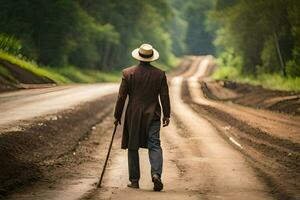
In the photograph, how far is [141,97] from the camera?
365 inches

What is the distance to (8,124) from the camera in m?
15.4

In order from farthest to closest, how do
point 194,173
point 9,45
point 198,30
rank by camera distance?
point 198,30 → point 9,45 → point 194,173

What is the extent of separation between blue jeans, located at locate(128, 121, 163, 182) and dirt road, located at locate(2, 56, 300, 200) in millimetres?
302

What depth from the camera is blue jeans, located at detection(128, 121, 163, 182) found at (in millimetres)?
9141

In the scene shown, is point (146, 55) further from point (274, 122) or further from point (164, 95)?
point (274, 122)

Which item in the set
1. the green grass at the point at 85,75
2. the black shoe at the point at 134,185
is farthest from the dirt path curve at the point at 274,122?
the green grass at the point at 85,75

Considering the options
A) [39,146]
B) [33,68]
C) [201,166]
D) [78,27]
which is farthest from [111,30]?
[201,166]

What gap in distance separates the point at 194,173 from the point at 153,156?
1.86 m

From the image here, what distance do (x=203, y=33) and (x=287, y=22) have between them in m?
104

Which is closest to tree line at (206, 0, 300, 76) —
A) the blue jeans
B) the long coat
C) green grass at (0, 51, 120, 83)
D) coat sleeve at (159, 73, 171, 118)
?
green grass at (0, 51, 120, 83)

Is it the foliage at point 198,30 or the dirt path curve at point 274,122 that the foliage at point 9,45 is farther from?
the foliage at point 198,30

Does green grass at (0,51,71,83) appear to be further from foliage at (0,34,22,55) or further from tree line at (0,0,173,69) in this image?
tree line at (0,0,173,69)

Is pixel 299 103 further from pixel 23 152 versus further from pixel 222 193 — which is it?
pixel 222 193

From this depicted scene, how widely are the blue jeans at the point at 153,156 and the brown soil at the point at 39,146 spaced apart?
1.84 m
